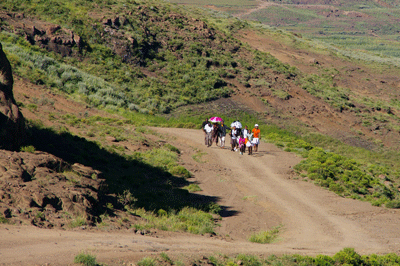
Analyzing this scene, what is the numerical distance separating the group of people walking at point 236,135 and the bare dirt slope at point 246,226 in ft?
2.00

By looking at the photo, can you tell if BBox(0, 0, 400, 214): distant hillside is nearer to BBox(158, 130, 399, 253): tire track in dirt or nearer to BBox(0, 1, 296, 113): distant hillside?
BBox(0, 1, 296, 113): distant hillside

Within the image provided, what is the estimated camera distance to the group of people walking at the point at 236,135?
2462cm

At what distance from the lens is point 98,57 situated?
42.8 metres

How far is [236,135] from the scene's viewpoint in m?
25.0

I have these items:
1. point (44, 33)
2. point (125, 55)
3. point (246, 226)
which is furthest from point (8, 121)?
point (125, 55)

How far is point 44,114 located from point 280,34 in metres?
61.8

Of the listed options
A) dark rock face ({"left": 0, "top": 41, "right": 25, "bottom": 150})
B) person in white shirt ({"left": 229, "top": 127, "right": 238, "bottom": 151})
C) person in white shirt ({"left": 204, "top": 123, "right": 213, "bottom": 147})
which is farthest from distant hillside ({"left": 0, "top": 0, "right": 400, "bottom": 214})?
dark rock face ({"left": 0, "top": 41, "right": 25, "bottom": 150})

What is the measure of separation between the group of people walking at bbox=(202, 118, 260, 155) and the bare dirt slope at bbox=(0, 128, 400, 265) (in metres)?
0.61

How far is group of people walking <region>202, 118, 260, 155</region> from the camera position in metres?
24.6

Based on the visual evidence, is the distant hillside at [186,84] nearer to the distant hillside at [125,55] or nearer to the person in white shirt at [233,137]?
the distant hillside at [125,55]

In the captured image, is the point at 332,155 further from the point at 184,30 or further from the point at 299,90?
the point at 184,30

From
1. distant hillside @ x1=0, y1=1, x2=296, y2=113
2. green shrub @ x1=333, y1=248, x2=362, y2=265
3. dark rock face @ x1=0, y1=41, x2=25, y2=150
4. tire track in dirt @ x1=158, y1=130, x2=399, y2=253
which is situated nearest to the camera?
green shrub @ x1=333, y1=248, x2=362, y2=265

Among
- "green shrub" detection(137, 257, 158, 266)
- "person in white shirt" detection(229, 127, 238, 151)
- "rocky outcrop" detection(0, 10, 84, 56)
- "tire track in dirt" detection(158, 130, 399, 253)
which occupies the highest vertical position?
"rocky outcrop" detection(0, 10, 84, 56)

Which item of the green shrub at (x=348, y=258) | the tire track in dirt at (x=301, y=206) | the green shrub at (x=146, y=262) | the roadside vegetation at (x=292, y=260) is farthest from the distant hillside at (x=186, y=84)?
the green shrub at (x=146, y=262)
